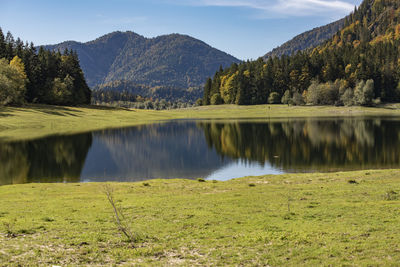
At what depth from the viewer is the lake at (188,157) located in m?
35.5

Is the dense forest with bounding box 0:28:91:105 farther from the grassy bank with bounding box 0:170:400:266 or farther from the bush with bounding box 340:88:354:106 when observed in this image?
the bush with bounding box 340:88:354:106

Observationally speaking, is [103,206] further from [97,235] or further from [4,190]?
[4,190]

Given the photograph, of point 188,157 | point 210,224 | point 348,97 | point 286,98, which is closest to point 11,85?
point 188,157

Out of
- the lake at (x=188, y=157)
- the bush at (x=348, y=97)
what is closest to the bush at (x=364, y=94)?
the bush at (x=348, y=97)

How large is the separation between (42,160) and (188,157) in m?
17.6

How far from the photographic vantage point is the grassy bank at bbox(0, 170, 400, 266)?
1077 cm

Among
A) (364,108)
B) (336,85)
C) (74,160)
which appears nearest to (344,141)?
(74,160)

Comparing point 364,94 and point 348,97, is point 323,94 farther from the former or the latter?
point 364,94

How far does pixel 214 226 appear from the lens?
1434 cm

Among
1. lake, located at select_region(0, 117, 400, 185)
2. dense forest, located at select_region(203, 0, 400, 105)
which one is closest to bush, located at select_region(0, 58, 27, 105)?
lake, located at select_region(0, 117, 400, 185)

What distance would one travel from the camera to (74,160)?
1724 inches

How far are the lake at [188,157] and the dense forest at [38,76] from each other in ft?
167

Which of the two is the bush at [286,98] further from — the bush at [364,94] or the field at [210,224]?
the field at [210,224]

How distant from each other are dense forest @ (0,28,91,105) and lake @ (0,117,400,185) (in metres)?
51.0
